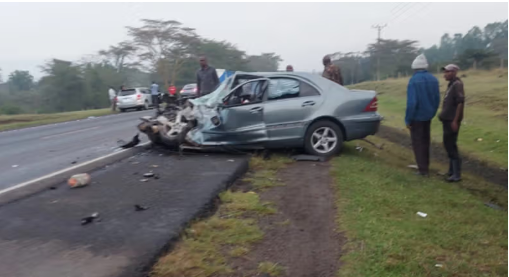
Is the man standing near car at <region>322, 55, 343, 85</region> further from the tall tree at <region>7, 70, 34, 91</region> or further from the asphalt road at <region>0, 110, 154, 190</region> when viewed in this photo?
the tall tree at <region>7, 70, 34, 91</region>

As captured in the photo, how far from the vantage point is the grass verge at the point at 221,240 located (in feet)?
12.8

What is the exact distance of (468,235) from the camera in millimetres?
4973

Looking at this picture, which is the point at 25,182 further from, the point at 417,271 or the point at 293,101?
the point at 417,271

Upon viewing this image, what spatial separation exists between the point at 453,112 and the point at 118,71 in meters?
51.7

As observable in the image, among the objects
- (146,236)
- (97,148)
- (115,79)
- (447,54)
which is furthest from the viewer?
(447,54)

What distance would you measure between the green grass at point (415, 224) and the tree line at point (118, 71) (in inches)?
1747

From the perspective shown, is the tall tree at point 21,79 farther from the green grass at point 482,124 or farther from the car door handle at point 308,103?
the car door handle at point 308,103

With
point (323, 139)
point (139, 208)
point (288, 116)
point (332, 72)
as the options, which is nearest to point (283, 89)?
point (288, 116)

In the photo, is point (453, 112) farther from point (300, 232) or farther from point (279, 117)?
point (300, 232)

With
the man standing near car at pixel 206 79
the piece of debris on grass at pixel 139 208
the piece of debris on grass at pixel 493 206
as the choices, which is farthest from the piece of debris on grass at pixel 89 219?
the man standing near car at pixel 206 79

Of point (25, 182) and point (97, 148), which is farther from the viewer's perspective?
point (97, 148)

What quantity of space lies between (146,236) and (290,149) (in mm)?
4970

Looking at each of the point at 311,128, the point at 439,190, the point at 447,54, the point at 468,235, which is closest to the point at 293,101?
the point at 311,128

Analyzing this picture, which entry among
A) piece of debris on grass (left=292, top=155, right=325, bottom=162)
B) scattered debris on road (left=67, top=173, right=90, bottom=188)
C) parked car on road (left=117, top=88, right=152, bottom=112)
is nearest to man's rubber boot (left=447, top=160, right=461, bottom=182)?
piece of debris on grass (left=292, top=155, right=325, bottom=162)
